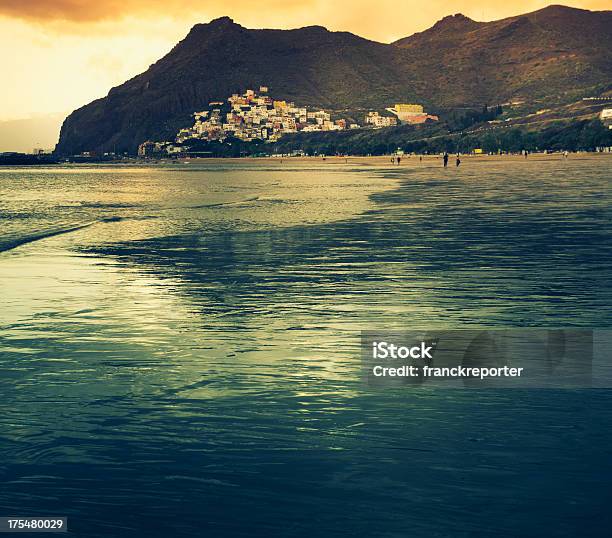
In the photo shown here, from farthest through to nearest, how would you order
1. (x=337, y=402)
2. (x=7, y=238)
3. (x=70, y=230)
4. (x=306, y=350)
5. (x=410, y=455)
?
(x=70, y=230) → (x=7, y=238) → (x=306, y=350) → (x=337, y=402) → (x=410, y=455)

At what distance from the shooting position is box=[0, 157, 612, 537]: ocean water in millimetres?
7477

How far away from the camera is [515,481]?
8008 millimetres

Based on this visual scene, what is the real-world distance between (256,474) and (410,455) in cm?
145

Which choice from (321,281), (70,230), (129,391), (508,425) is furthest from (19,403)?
(70,230)

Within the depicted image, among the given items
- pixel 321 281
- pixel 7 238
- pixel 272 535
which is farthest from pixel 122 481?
pixel 7 238

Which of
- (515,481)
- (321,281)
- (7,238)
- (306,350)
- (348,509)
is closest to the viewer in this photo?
(348,509)

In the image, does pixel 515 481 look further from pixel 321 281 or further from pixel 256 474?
pixel 321 281

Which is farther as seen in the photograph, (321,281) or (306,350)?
(321,281)

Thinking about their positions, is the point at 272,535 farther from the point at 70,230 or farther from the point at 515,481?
the point at 70,230

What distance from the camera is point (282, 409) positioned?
10.3m

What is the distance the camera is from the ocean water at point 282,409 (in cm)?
748

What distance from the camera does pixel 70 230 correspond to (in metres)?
39.5

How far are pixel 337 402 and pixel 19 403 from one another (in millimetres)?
3513

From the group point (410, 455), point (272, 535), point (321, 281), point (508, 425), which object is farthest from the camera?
point (321, 281)
